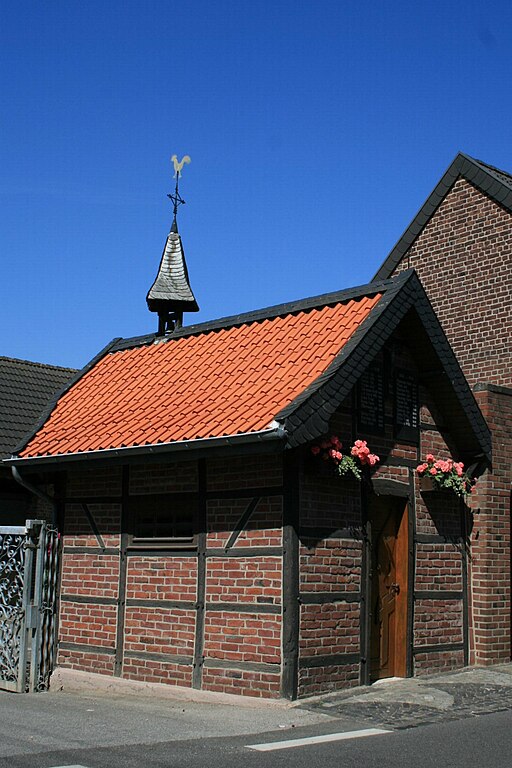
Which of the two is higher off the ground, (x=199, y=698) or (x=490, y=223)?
(x=490, y=223)

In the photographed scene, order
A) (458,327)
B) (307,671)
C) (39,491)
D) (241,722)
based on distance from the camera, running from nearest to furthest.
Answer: (241,722) < (307,671) < (39,491) < (458,327)

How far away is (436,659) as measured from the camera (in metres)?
11.7

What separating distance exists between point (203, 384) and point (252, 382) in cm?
98

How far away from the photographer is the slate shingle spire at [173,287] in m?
15.2

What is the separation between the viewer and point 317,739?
7.86 m

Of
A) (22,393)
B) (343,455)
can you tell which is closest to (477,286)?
(343,455)

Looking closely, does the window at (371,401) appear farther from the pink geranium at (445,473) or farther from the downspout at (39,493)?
the downspout at (39,493)

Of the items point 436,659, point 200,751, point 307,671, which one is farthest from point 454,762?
point 436,659

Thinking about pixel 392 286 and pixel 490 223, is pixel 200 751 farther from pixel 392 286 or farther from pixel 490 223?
pixel 490 223

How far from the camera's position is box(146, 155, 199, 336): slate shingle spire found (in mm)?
15227

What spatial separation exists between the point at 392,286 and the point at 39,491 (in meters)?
5.30

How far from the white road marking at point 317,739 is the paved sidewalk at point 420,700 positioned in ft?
1.11

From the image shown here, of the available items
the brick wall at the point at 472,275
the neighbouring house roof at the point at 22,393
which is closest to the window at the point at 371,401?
the brick wall at the point at 472,275

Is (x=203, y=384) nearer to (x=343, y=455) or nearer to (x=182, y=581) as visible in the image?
(x=343, y=455)
